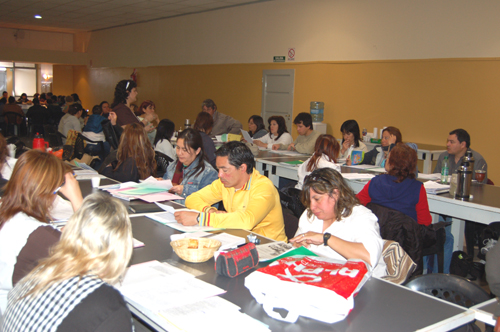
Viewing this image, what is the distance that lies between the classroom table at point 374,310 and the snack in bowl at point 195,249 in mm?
27

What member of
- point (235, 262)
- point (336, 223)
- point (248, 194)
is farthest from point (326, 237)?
point (248, 194)

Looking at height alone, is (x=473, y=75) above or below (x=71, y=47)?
below

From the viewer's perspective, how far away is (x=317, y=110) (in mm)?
7934

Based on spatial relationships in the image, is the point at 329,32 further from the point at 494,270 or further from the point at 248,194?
the point at 494,270

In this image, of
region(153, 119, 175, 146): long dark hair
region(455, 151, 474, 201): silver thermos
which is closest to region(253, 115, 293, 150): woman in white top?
region(153, 119, 175, 146): long dark hair

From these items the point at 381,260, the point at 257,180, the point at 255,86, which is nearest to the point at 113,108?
the point at 257,180

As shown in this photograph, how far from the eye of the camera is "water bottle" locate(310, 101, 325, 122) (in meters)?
7.95

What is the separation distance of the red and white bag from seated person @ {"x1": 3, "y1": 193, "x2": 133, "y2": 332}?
0.48 metres

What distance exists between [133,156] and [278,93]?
219 inches

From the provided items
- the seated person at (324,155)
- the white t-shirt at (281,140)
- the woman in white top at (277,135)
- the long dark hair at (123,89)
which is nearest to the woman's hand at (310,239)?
the seated person at (324,155)

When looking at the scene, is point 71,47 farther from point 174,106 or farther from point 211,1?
point 211,1

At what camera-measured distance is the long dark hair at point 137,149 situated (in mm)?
3684

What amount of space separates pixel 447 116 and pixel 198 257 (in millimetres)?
5626

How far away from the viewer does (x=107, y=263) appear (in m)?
A: 1.18
